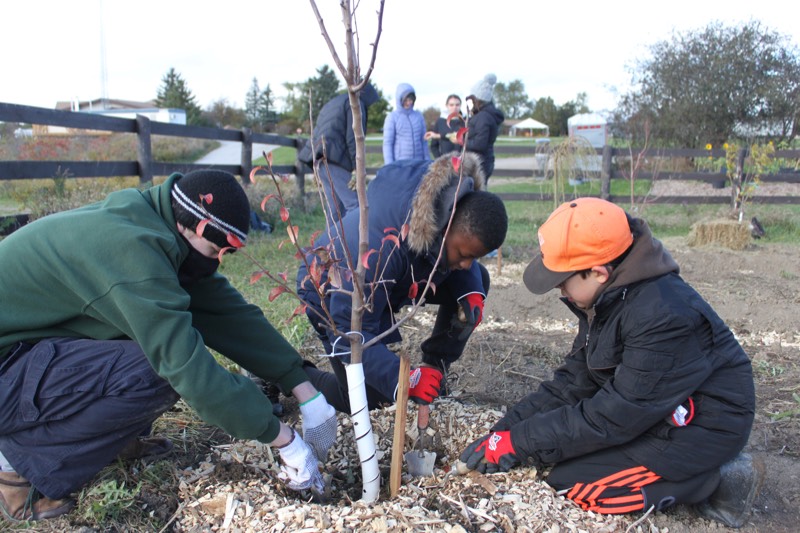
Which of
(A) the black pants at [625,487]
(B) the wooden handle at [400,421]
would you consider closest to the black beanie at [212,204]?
(B) the wooden handle at [400,421]

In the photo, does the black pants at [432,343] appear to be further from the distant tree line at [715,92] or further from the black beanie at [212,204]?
the distant tree line at [715,92]

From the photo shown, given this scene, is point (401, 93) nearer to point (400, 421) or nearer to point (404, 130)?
point (404, 130)

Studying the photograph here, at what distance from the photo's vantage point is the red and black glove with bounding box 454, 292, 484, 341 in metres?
3.14

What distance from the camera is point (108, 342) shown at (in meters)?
2.17

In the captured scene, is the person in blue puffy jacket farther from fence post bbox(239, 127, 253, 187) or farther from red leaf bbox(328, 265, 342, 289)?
red leaf bbox(328, 265, 342, 289)

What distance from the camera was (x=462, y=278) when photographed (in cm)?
322

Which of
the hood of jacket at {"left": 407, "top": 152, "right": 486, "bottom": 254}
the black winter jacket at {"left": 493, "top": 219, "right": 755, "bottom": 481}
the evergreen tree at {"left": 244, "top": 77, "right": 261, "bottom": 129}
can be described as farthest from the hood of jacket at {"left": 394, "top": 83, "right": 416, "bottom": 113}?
the evergreen tree at {"left": 244, "top": 77, "right": 261, "bottom": 129}

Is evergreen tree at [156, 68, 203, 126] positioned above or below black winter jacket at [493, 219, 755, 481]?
above

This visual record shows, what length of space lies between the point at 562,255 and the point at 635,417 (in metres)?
0.58

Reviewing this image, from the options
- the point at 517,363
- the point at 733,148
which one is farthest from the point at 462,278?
the point at 733,148

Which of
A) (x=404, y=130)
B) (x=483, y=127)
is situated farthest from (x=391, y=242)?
(x=404, y=130)

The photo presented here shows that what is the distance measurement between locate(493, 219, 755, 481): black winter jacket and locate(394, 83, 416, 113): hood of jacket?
18.0ft

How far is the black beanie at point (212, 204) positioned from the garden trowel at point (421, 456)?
3.56 ft

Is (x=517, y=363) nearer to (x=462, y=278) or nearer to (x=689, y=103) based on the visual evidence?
→ (x=462, y=278)
